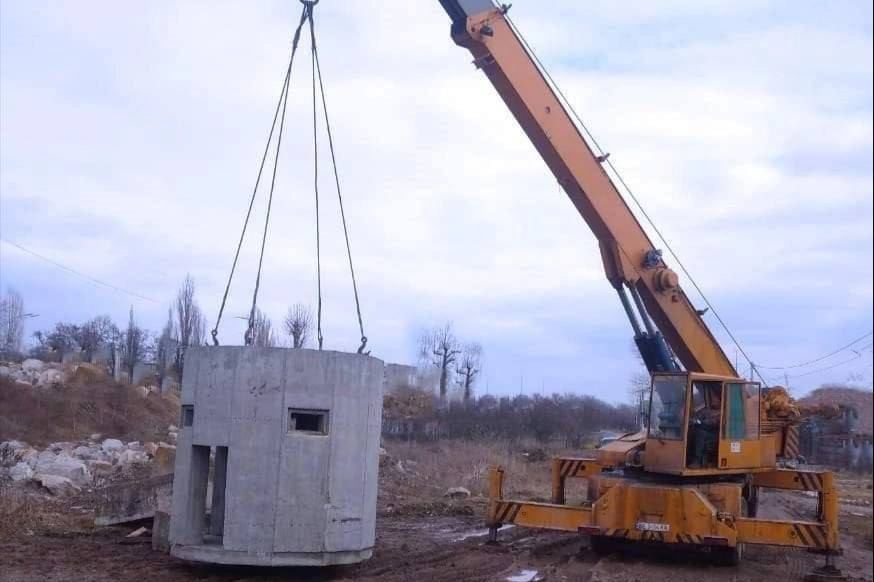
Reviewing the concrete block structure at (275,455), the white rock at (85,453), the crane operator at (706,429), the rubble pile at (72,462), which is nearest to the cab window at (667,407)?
the crane operator at (706,429)

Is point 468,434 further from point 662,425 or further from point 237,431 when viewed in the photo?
point 237,431

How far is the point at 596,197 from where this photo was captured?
14.0m

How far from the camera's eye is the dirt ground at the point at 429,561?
36.6 ft

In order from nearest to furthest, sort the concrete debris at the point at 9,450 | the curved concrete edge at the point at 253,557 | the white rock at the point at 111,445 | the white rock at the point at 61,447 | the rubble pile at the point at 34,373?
the curved concrete edge at the point at 253,557 < the concrete debris at the point at 9,450 < the white rock at the point at 61,447 < the white rock at the point at 111,445 < the rubble pile at the point at 34,373

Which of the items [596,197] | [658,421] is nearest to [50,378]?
[596,197]

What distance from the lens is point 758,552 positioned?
584 inches

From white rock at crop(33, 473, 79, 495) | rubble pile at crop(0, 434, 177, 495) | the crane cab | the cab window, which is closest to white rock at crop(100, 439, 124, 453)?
rubble pile at crop(0, 434, 177, 495)

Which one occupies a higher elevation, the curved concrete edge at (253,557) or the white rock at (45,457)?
the curved concrete edge at (253,557)

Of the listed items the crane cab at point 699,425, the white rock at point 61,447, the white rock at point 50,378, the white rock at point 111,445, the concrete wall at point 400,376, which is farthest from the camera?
the concrete wall at point 400,376

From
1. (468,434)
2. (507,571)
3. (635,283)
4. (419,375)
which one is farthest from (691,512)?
(419,375)

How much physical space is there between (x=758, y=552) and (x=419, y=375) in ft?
142

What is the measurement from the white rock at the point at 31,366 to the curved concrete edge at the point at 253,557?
28.3 metres

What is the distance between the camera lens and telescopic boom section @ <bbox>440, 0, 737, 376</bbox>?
43.2ft

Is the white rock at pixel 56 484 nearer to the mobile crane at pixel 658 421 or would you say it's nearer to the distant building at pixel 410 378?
the mobile crane at pixel 658 421
